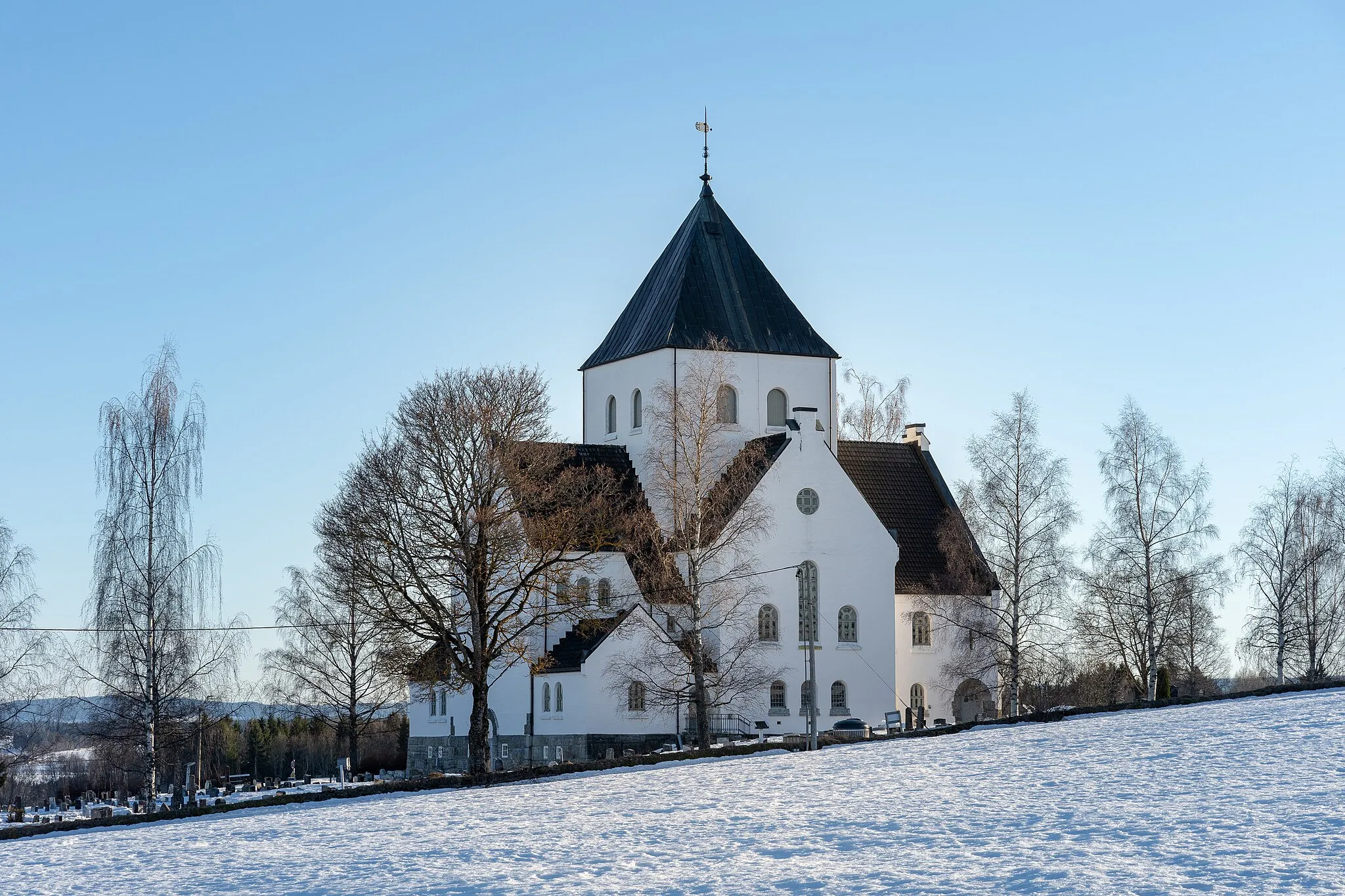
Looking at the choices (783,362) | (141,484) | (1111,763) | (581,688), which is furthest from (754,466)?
(1111,763)

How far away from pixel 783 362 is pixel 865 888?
1363 inches

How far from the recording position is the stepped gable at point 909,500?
162ft

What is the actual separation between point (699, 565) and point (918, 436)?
16294 mm

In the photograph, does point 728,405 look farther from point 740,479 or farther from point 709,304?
point 740,479

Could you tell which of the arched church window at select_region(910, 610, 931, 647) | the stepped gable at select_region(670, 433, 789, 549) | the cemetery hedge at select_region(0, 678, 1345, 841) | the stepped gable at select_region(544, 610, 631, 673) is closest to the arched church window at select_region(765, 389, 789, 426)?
the stepped gable at select_region(670, 433, 789, 549)

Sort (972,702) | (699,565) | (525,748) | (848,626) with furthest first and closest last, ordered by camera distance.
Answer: (972,702) < (848,626) < (525,748) < (699,565)

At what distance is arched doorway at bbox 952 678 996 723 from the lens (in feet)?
158

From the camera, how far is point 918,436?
54.7m

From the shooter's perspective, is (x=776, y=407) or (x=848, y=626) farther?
(x=776, y=407)

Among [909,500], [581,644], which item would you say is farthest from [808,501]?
[581,644]

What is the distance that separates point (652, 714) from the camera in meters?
43.5

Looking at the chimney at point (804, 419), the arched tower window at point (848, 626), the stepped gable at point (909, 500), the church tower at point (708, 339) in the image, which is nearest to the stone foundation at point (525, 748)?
the arched tower window at point (848, 626)

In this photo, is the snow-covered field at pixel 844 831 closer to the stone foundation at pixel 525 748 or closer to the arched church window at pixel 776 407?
the stone foundation at pixel 525 748

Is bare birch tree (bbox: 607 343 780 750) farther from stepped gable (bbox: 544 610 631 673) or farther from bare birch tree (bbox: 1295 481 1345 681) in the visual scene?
bare birch tree (bbox: 1295 481 1345 681)
